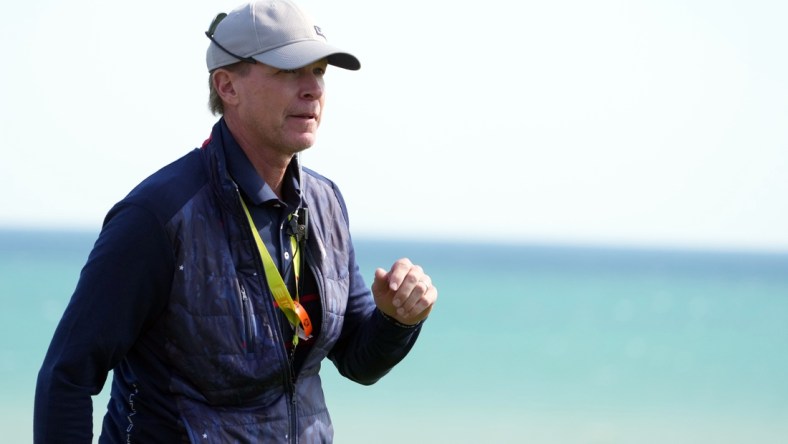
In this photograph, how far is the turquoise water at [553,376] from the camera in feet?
42.0

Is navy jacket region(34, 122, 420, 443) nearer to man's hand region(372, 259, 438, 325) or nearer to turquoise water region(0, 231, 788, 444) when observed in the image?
man's hand region(372, 259, 438, 325)

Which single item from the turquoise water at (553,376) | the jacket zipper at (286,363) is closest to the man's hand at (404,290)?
the jacket zipper at (286,363)

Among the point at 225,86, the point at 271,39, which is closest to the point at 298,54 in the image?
the point at 271,39

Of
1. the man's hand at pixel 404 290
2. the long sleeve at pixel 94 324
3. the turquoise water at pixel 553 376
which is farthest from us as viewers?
the turquoise water at pixel 553 376

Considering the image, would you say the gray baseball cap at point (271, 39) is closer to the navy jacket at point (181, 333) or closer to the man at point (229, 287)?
the man at point (229, 287)

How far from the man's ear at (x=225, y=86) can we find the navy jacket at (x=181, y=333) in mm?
97

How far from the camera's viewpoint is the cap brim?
274cm

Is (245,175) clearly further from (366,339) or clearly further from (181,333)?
(366,339)

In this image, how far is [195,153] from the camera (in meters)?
2.83

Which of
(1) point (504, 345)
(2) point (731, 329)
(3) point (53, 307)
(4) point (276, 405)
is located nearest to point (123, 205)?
(4) point (276, 405)

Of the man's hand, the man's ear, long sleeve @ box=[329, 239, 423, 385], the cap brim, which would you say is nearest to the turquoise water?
long sleeve @ box=[329, 239, 423, 385]

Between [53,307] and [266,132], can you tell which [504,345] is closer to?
[53,307]

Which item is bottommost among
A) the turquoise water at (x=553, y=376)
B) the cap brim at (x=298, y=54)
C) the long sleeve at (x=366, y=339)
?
the turquoise water at (x=553, y=376)

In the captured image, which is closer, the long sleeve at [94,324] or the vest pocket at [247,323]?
the long sleeve at [94,324]
